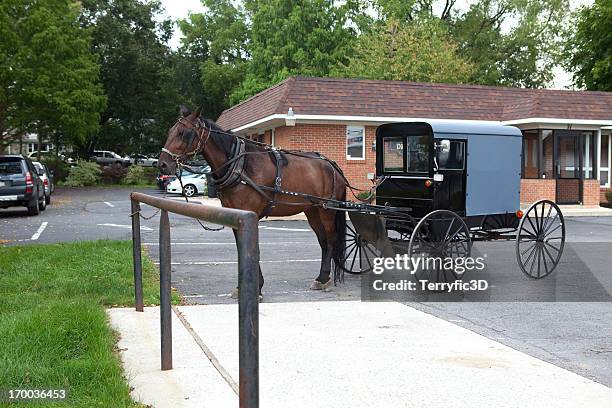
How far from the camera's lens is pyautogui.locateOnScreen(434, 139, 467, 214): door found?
9.61 metres

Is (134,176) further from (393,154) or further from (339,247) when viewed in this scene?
(339,247)

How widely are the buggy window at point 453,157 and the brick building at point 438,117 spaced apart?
1526 cm

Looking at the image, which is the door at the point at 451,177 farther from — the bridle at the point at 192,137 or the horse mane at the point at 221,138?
the bridle at the point at 192,137

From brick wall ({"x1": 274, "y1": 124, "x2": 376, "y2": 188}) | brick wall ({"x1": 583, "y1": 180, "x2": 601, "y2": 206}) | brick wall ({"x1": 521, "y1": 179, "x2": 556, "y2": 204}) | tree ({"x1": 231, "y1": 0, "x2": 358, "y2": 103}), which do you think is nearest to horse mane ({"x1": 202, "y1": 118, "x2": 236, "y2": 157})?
brick wall ({"x1": 274, "y1": 124, "x2": 376, "y2": 188})

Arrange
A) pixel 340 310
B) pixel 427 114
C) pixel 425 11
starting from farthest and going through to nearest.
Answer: pixel 425 11 < pixel 427 114 < pixel 340 310

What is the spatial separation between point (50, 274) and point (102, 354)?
4687 mm

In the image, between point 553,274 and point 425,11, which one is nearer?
point 553,274

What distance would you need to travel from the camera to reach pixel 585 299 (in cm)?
876

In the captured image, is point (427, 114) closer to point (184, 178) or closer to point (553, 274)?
point (184, 178)

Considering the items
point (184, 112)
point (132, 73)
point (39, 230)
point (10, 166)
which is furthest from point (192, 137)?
point (132, 73)

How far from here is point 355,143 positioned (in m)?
26.7

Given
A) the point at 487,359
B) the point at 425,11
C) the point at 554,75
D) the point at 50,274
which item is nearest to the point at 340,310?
the point at 487,359

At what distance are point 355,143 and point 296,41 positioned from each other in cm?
2542

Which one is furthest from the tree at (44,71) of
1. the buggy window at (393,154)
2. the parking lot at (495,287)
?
the buggy window at (393,154)
